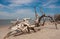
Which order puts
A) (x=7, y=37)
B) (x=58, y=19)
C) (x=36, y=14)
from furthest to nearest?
(x=58, y=19) → (x=36, y=14) → (x=7, y=37)

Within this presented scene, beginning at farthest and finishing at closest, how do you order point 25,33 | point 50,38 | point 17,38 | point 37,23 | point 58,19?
point 58,19, point 37,23, point 25,33, point 17,38, point 50,38

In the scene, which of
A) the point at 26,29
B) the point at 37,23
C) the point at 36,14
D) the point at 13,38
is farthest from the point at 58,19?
the point at 13,38

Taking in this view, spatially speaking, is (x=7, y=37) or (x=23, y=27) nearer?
(x=7, y=37)

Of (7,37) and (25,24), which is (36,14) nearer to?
(25,24)

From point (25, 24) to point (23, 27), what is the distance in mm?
266

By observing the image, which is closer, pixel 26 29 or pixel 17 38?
pixel 17 38

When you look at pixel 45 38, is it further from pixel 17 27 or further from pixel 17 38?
pixel 17 27

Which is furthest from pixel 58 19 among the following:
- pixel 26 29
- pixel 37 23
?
pixel 26 29

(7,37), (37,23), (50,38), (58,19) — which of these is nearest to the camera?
(50,38)

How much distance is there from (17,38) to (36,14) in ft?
21.1

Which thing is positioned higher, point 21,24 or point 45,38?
point 21,24

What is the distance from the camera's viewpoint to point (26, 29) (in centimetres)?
1045

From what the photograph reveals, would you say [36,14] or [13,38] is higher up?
[36,14]

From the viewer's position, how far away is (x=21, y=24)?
34.2 ft
